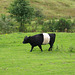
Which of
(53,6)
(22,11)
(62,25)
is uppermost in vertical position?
(53,6)

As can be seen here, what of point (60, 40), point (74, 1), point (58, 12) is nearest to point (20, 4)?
point (60, 40)

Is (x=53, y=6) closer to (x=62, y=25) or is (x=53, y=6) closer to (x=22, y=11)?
(x=22, y=11)

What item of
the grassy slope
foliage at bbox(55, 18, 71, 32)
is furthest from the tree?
the grassy slope

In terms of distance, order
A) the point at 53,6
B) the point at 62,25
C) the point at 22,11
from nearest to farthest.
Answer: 1. the point at 62,25
2. the point at 22,11
3. the point at 53,6

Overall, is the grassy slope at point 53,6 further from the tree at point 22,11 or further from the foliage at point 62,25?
the foliage at point 62,25

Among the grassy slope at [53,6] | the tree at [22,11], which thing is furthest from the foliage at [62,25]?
the grassy slope at [53,6]

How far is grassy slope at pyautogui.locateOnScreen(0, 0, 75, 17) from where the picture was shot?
219ft

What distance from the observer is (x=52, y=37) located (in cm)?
1664

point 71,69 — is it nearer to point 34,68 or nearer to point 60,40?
point 34,68

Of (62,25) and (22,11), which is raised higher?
(22,11)

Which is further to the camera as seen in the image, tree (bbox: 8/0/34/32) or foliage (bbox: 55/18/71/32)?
tree (bbox: 8/0/34/32)

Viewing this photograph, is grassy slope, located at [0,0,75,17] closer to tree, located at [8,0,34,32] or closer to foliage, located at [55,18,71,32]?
tree, located at [8,0,34,32]

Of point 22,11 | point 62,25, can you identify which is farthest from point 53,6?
point 62,25

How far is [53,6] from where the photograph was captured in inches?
2822
